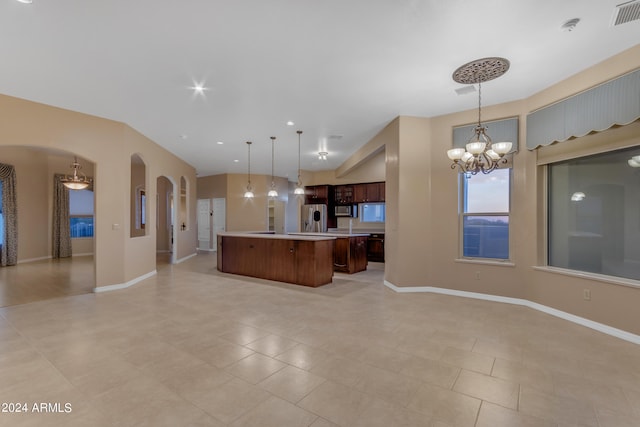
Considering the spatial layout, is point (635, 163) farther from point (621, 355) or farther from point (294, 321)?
point (294, 321)

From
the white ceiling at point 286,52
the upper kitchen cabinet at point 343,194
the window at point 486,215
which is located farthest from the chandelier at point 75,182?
the window at point 486,215

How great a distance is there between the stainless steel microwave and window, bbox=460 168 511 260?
4693 millimetres

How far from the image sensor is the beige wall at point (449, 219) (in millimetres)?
4105

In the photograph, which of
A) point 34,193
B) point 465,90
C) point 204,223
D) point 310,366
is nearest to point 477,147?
point 465,90

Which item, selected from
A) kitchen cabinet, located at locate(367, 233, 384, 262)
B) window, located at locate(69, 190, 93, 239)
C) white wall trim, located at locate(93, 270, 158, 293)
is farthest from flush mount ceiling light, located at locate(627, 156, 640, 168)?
window, located at locate(69, 190, 93, 239)

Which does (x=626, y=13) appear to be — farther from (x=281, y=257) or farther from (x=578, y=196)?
(x=281, y=257)

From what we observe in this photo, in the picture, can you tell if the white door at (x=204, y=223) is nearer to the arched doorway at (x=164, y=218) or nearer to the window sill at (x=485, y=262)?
the arched doorway at (x=164, y=218)

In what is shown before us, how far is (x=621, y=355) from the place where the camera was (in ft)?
9.18

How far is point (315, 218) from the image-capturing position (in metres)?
9.91

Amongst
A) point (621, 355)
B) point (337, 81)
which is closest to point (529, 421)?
point (621, 355)

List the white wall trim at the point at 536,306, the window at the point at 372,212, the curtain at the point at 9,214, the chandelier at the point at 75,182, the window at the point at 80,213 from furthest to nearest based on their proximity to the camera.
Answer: the window at the point at 80,213 < the window at the point at 372,212 < the chandelier at the point at 75,182 < the curtain at the point at 9,214 < the white wall trim at the point at 536,306

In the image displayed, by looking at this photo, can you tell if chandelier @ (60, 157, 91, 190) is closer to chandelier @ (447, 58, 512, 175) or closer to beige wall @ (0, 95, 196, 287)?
beige wall @ (0, 95, 196, 287)

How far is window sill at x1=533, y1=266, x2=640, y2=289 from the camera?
3.22m

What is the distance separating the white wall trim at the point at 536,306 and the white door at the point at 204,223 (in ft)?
26.6
